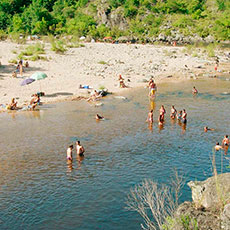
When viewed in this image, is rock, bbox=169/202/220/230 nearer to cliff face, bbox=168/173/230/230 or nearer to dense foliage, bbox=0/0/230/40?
cliff face, bbox=168/173/230/230

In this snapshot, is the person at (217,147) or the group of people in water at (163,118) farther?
the person at (217,147)

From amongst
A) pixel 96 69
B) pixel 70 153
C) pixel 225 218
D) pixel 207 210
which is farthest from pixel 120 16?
pixel 225 218

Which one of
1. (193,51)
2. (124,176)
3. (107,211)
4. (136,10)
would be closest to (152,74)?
(193,51)

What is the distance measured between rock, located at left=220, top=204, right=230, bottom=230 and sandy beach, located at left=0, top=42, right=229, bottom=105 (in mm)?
24340

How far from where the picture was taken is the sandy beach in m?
A: 33.4

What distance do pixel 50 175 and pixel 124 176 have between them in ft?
11.7

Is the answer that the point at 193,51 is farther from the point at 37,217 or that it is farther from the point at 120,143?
→ the point at 37,217

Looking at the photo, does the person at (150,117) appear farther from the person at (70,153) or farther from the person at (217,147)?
the person at (70,153)

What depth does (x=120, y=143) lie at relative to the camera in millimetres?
21031

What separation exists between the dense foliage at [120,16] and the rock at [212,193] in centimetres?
6927

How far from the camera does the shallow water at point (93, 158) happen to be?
13.4 metres

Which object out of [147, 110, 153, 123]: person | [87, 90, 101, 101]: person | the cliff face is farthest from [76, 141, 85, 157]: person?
[87, 90, 101, 101]: person

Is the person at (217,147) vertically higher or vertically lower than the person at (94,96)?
lower

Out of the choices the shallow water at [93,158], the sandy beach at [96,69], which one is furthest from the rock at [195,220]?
the sandy beach at [96,69]
